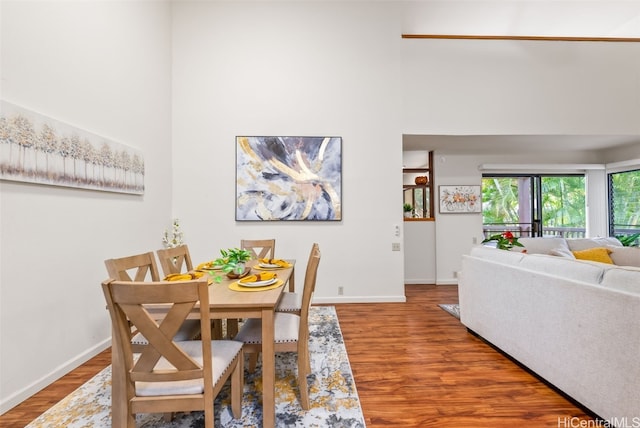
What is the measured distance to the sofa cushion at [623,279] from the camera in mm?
1479

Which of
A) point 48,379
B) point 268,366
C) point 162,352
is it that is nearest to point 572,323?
point 268,366

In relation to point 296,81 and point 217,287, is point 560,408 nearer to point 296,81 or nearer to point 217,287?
point 217,287

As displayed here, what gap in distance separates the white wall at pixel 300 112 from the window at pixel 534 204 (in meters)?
2.75

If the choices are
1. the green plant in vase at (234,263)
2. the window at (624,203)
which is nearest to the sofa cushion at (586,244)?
the window at (624,203)

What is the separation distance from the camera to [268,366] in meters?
1.48

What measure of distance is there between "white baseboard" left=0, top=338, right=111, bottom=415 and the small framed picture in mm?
5039

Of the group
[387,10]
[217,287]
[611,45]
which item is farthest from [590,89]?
[217,287]

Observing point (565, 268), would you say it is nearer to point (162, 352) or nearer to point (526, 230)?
point (162, 352)

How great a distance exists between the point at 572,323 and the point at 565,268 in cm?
34

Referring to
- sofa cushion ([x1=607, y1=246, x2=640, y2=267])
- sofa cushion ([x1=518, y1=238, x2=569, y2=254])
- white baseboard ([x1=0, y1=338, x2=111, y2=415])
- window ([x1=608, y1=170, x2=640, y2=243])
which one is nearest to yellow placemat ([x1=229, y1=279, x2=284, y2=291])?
white baseboard ([x1=0, y1=338, x2=111, y2=415])

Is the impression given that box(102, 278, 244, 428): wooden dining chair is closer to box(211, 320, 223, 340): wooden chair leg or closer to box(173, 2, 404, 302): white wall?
box(211, 320, 223, 340): wooden chair leg

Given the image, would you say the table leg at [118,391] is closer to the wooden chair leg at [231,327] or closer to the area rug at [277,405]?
the area rug at [277,405]

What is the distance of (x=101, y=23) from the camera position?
8.79 ft

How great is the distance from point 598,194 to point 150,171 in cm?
767
